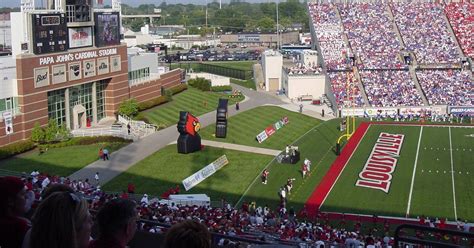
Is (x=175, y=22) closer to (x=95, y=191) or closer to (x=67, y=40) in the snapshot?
(x=67, y=40)

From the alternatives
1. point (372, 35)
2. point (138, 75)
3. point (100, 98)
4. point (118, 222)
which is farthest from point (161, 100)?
point (118, 222)

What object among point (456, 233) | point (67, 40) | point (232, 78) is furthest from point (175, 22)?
point (456, 233)

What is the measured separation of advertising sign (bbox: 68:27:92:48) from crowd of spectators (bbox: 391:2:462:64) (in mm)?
30519

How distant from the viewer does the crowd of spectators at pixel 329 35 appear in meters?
56.7

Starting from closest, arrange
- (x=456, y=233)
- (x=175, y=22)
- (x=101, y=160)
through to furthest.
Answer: (x=456, y=233) → (x=101, y=160) → (x=175, y=22)

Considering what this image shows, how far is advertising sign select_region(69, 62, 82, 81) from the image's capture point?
36.0 meters

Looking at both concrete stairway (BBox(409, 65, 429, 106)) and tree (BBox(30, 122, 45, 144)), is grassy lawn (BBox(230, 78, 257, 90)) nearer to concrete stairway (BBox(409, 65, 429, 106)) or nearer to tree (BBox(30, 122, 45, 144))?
concrete stairway (BBox(409, 65, 429, 106))

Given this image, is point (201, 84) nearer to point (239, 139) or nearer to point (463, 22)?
point (239, 139)

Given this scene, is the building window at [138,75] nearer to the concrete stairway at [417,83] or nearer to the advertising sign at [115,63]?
the advertising sign at [115,63]

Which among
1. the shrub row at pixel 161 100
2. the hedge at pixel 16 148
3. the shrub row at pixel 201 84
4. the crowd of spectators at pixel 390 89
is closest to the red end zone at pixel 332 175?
the crowd of spectators at pixel 390 89

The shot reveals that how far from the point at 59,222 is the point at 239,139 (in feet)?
109

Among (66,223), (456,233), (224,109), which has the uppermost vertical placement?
(66,223)

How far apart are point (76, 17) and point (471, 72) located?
1314 inches

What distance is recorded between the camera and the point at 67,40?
3591 cm
